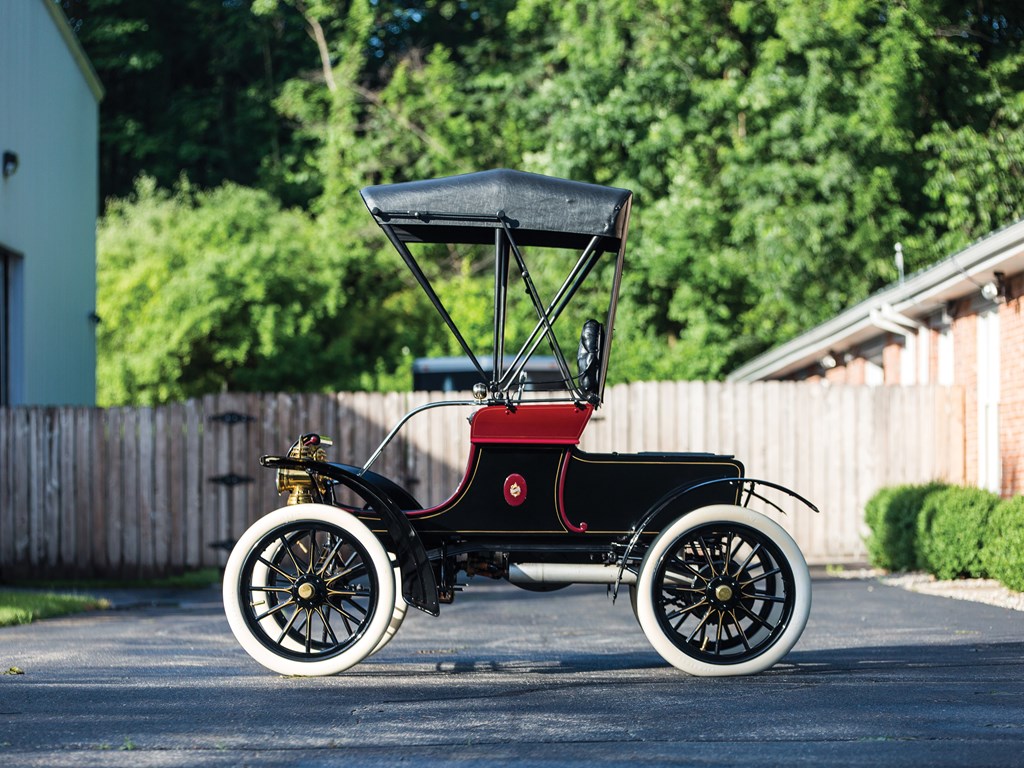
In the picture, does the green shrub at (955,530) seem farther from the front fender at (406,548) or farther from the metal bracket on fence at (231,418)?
the metal bracket on fence at (231,418)

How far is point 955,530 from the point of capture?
11570 mm

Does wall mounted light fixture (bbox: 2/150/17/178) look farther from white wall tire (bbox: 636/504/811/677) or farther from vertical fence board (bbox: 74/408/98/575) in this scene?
white wall tire (bbox: 636/504/811/677)

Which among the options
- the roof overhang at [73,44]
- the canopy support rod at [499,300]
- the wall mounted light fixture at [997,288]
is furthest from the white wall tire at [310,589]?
the roof overhang at [73,44]

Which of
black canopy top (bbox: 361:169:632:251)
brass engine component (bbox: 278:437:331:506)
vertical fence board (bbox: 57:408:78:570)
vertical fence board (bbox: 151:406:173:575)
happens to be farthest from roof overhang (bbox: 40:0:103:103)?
brass engine component (bbox: 278:437:331:506)

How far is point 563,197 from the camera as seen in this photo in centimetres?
664

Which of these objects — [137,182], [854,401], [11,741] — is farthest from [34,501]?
[137,182]

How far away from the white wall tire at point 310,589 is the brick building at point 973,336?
277 inches

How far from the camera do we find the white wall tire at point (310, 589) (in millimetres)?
6234

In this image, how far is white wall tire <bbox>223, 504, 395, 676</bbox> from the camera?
623 cm

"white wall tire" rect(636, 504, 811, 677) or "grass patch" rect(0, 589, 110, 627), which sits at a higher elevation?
"white wall tire" rect(636, 504, 811, 677)

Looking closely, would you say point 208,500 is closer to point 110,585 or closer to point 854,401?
point 110,585

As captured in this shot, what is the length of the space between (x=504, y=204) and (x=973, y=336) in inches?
354

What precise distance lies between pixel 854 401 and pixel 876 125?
1183 centimetres

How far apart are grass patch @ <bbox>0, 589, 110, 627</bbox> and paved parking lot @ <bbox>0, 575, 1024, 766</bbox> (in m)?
0.85
